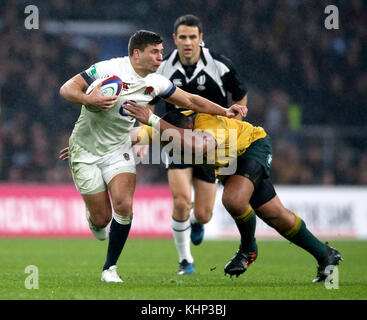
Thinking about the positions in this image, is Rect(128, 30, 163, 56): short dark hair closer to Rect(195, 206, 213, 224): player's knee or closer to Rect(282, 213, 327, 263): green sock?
Rect(282, 213, 327, 263): green sock

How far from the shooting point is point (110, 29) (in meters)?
20.5

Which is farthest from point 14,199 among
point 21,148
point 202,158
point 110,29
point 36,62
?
point 202,158

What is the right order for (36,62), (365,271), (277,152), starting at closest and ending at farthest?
(365,271)
(277,152)
(36,62)

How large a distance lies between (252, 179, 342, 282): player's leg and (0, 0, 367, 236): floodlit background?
355 inches

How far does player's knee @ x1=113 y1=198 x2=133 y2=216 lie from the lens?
702cm

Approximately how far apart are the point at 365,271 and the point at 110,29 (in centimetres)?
1324

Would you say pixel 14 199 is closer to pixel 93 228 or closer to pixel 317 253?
pixel 93 228

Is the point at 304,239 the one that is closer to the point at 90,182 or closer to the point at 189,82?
the point at 90,182

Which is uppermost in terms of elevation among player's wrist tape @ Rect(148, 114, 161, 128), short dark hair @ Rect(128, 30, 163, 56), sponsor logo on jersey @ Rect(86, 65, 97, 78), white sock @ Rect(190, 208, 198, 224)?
short dark hair @ Rect(128, 30, 163, 56)

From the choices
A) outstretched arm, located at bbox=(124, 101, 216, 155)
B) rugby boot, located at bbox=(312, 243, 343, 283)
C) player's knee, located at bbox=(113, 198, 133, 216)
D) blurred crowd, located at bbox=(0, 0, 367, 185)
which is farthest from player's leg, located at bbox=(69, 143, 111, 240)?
blurred crowd, located at bbox=(0, 0, 367, 185)

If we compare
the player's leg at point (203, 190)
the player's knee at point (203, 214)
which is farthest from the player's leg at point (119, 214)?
the player's knee at point (203, 214)

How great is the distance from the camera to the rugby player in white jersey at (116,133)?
23.1 feet

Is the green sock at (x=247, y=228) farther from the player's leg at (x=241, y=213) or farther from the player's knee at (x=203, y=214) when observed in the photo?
the player's knee at (x=203, y=214)

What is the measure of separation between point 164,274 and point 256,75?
11916mm
